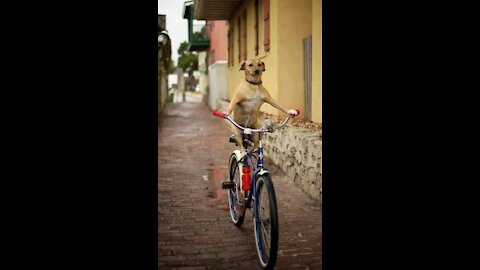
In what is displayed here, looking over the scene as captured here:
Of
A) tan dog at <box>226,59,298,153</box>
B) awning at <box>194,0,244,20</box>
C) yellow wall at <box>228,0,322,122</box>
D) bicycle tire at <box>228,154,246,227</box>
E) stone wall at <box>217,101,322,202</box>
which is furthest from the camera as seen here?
awning at <box>194,0,244,20</box>

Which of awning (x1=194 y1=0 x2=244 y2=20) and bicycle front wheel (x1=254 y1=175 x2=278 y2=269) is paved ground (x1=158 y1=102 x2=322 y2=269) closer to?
bicycle front wheel (x1=254 y1=175 x2=278 y2=269)

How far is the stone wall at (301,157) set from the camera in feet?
18.3

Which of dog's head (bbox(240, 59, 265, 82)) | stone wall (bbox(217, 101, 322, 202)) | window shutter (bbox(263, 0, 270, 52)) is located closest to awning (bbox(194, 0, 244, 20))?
window shutter (bbox(263, 0, 270, 52))

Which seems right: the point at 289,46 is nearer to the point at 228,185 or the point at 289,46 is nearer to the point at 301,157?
the point at 301,157

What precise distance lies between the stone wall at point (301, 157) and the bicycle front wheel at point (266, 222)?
187 cm

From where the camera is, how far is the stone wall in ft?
18.3

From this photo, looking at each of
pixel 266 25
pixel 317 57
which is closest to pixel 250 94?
pixel 317 57

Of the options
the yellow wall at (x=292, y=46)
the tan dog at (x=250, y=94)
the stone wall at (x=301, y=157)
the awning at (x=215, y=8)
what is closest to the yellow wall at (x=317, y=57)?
the stone wall at (x=301, y=157)

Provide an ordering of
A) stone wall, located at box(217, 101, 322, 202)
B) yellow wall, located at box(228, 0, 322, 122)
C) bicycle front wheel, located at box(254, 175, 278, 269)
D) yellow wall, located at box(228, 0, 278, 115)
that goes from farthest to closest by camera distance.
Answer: yellow wall, located at box(228, 0, 278, 115)
yellow wall, located at box(228, 0, 322, 122)
stone wall, located at box(217, 101, 322, 202)
bicycle front wheel, located at box(254, 175, 278, 269)

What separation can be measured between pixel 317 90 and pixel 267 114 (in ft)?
9.07

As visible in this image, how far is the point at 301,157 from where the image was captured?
6242mm
